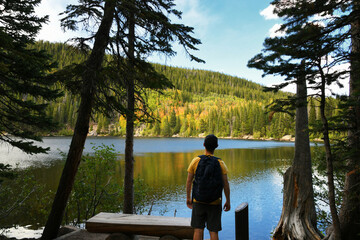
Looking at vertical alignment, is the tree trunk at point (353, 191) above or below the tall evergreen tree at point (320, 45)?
below

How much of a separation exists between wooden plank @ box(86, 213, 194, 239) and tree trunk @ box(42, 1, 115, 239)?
109 cm

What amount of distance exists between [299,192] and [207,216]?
6.21 metres

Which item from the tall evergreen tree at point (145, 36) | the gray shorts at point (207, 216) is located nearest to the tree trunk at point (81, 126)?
the tall evergreen tree at point (145, 36)

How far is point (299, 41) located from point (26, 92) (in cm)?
770

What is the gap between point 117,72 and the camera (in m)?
4.89

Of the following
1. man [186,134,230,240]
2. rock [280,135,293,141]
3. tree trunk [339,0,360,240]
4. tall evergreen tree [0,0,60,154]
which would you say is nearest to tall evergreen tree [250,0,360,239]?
tree trunk [339,0,360,240]

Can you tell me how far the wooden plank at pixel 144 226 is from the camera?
3379mm

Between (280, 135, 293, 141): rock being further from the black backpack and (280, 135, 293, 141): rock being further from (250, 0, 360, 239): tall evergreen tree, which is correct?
the black backpack

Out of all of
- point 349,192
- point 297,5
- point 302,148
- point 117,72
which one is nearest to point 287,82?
point 297,5

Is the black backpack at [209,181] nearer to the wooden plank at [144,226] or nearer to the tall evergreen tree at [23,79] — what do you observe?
the wooden plank at [144,226]

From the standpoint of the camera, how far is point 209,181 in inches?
104

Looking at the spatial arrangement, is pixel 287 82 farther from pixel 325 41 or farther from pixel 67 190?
pixel 67 190

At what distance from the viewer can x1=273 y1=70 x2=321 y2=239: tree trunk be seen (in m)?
7.34

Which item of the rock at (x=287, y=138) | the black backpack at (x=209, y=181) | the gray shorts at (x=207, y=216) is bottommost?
the rock at (x=287, y=138)
